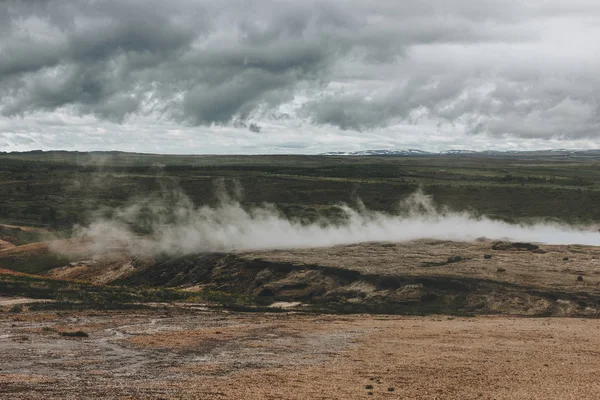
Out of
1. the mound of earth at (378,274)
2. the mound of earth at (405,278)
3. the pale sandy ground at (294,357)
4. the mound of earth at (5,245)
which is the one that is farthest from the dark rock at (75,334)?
the mound of earth at (5,245)

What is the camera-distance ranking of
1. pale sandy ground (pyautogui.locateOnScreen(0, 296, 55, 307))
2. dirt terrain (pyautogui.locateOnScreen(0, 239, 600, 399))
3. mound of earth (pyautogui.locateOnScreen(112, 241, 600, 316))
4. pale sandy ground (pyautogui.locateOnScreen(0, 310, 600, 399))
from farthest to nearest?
mound of earth (pyautogui.locateOnScreen(112, 241, 600, 316))
pale sandy ground (pyautogui.locateOnScreen(0, 296, 55, 307))
dirt terrain (pyautogui.locateOnScreen(0, 239, 600, 399))
pale sandy ground (pyautogui.locateOnScreen(0, 310, 600, 399))

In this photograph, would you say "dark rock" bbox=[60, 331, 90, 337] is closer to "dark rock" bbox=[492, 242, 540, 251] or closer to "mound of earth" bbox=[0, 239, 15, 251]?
"mound of earth" bbox=[0, 239, 15, 251]

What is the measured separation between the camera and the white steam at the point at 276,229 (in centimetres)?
8638

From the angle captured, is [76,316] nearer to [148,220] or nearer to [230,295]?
[230,295]

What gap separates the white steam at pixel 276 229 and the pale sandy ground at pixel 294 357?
117ft

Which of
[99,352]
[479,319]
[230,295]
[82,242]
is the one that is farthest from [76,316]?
[82,242]

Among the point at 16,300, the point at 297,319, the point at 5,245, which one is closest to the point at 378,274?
the point at 297,319

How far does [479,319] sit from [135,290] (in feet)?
104

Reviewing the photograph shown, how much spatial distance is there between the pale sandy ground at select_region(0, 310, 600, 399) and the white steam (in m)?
35.7

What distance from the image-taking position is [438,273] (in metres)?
60.9

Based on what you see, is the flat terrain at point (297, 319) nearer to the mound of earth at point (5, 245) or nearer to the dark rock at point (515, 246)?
the dark rock at point (515, 246)

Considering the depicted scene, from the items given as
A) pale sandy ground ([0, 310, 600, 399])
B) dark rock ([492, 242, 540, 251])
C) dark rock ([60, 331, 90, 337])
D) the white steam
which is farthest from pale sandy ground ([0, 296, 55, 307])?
dark rock ([492, 242, 540, 251])

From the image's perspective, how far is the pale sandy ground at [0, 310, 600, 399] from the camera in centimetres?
2702

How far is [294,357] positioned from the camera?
34.8 meters
